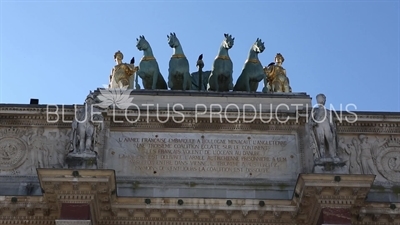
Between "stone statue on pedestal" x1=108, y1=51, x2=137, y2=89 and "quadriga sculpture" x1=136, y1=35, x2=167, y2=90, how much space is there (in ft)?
0.84

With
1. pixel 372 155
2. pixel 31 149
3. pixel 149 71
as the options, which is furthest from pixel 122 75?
pixel 372 155

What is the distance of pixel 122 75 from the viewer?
23.4 metres

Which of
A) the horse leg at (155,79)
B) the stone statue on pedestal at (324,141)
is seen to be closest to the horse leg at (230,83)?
the horse leg at (155,79)

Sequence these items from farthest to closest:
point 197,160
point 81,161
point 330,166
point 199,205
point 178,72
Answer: point 178,72
point 197,160
point 330,166
point 81,161
point 199,205

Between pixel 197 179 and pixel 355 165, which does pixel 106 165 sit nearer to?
pixel 197 179

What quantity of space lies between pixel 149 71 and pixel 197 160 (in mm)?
4328

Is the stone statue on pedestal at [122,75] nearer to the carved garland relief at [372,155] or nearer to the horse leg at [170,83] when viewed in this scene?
the horse leg at [170,83]

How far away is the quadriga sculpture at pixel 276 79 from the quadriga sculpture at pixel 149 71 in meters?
3.30

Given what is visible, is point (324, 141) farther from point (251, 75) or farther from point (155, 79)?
point (155, 79)

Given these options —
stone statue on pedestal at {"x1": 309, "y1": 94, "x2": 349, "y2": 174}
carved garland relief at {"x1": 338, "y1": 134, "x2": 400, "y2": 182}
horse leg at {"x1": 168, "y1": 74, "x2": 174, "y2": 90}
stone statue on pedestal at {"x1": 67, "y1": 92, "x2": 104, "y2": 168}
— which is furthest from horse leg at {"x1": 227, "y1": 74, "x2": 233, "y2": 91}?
stone statue on pedestal at {"x1": 67, "y1": 92, "x2": 104, "y2": 168}

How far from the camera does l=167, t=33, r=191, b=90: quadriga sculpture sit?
23270mm

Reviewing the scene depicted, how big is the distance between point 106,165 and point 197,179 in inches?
98.1

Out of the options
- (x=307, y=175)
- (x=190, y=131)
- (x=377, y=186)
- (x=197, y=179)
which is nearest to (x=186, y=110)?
(x=190, y=131)

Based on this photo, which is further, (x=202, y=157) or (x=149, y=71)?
(x=149, y=71)
